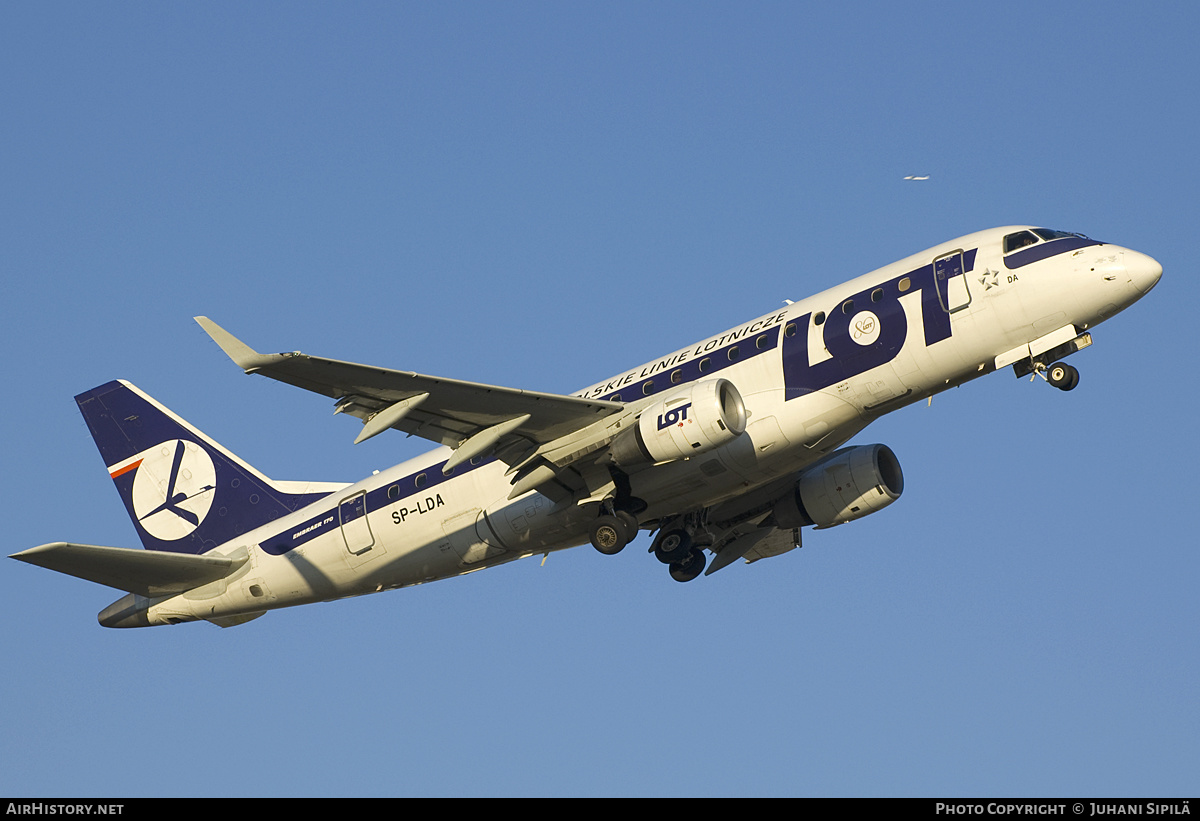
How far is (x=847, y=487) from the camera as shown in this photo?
33125 millimetres

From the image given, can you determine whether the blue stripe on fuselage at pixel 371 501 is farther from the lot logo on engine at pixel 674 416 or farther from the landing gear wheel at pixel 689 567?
the landing gear wheel at pixel 689 567

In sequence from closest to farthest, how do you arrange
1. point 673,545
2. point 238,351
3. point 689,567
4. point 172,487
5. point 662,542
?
point 238,351, point 673,545, point 662,542, point 689,567, point 172,487

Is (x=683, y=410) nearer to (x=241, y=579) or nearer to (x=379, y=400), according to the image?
(x=379, y=400)

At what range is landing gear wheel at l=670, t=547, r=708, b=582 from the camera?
112 feet

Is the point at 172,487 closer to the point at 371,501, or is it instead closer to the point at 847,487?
the point at 371,501

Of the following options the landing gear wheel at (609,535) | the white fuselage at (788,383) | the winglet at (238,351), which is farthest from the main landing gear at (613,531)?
the winglet at (238,351)

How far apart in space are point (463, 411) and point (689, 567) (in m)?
8.99

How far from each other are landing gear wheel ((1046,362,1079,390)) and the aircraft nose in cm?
220

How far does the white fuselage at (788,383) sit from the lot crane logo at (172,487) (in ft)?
16.0

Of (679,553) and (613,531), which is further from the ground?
(679,553)

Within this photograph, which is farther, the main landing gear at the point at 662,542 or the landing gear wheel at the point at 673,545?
the landing gear wheel at the point at 673,545

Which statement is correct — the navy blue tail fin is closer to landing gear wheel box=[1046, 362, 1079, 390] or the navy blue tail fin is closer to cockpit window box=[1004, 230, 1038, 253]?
cockpit window box=[1004, 230, 1038, 253]

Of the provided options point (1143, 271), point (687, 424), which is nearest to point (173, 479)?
point (687, 424)

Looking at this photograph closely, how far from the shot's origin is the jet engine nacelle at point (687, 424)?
2778cm
